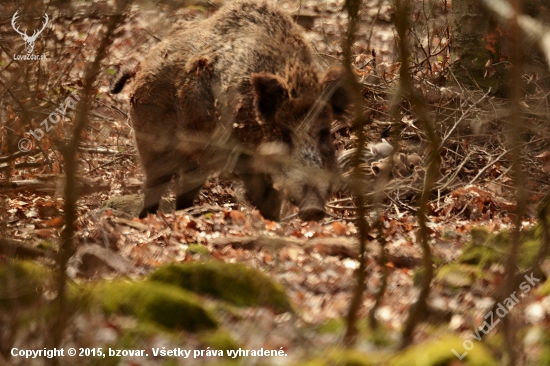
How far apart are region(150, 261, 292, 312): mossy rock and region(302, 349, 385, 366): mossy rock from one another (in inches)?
35.8

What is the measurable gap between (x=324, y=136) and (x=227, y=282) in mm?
3299

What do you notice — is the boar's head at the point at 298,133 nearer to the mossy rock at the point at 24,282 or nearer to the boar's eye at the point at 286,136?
A: the boar's eye at the point at 286,136

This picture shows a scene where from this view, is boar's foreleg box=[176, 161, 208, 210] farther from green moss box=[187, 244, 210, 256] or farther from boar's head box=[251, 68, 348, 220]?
green moss box=[187, 244, 210, 256]

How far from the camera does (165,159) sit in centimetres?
871

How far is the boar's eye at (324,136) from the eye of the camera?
755 cm

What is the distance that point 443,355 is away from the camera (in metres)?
3.33

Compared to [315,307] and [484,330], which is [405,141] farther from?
[484,330]

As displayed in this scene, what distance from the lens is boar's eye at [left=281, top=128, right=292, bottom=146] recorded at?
24.4ft

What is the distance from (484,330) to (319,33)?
9.46 m

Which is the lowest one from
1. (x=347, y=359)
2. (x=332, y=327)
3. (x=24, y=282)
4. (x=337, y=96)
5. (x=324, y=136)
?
(x=324, y=136)

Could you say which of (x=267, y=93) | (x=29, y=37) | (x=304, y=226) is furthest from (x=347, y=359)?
(x=267, y=93)

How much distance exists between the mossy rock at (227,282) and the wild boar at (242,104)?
2.18 metres

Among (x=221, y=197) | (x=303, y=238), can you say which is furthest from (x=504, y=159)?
(x=221, y=197)
